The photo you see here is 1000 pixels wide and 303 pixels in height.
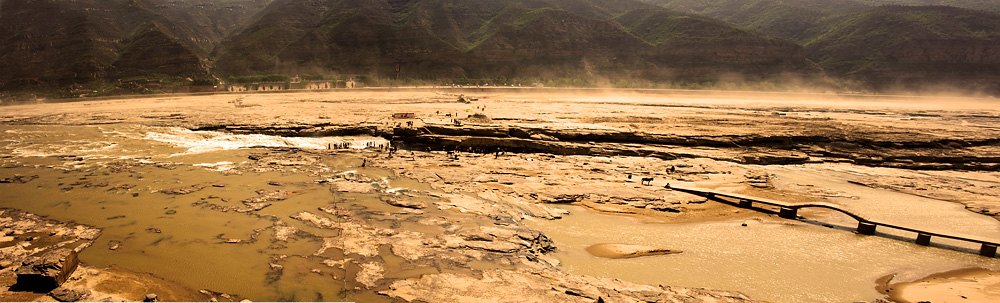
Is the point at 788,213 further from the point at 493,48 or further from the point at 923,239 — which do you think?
the point at 493,48

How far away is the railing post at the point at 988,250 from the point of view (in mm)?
8172

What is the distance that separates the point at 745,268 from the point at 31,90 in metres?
48.4

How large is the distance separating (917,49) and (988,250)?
55.7 meters

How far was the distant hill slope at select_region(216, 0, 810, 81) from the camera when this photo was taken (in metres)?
52.4

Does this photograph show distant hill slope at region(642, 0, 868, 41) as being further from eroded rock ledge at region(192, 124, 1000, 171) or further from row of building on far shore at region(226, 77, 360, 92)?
eroded rock ledge at region(192, 124, 1000, 171)

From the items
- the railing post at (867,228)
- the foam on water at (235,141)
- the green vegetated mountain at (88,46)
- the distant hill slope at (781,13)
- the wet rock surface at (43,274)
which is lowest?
the wet rock surface at (43,274)

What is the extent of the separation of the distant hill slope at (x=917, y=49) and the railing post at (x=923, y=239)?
161 feet

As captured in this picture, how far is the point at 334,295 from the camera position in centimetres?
563

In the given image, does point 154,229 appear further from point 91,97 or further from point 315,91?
point 91,97

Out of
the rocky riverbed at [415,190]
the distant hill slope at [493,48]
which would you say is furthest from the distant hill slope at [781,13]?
the rocky riverbed at [415,190]

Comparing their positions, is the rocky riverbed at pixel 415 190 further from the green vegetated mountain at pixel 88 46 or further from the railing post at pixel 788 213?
the green vegetated mountain at pixel 88 46

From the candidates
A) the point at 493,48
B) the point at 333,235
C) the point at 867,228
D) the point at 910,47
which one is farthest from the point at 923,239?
the point at 910,47

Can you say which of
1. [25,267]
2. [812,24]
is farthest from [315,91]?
[812,24]

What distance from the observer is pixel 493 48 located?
56000 mm
